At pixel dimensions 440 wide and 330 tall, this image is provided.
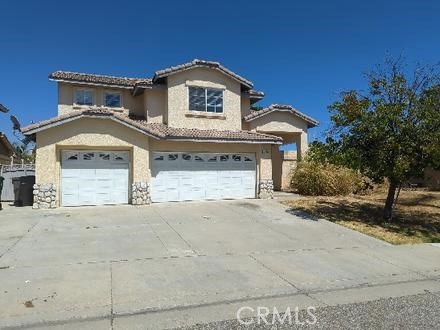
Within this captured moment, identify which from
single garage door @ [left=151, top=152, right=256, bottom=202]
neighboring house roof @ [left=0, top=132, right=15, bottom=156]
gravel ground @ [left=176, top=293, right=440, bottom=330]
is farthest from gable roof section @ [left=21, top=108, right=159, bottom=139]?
neighboring house roof @ [left=0, top=132, right=15, bottom=156]

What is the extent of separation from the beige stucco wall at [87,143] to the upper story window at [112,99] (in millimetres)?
5271

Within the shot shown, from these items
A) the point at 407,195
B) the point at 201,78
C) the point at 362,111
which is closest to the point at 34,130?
the point at 201,78

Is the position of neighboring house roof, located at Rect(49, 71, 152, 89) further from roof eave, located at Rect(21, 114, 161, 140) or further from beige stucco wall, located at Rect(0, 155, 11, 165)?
beige stucco wall, located at Rect(0, 155, 11, 165)

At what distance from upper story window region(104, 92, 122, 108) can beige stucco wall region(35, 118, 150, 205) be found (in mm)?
5271

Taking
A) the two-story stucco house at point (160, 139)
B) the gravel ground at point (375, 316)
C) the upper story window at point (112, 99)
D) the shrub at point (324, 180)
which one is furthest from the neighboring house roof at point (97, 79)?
the gravel ground at point (375, 316)

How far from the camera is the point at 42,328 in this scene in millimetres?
4859

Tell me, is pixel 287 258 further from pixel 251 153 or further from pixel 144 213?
pixel 251 153

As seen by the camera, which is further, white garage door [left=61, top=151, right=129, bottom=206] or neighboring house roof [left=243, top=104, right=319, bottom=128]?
neighboring house roof [left=243, top=104, right=319, bottom=128]

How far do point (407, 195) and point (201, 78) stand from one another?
12.2 m

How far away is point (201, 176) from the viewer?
56.5 ft

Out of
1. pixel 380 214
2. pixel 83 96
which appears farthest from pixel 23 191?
pixel 380 214

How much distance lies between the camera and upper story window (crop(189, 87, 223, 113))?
1891 centimetres

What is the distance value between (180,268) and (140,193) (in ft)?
28.4

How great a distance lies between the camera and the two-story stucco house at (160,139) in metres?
15.0
